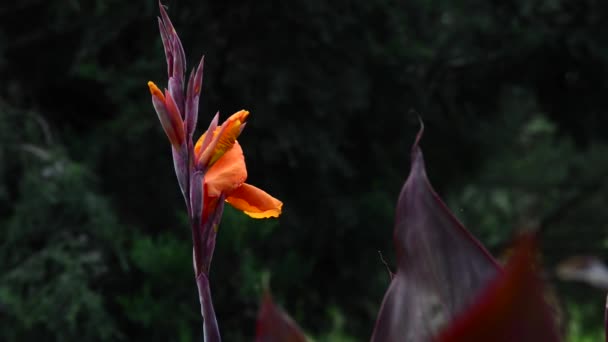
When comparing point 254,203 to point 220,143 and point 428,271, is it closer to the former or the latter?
point 220,143

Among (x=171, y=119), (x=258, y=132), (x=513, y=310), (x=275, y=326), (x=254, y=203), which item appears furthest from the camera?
(x=258, y=132)

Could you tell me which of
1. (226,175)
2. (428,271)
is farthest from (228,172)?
(428,271)

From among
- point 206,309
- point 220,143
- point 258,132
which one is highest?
point 220,143

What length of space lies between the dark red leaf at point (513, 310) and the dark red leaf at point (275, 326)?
123 mm

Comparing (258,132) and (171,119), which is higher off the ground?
(171,119)

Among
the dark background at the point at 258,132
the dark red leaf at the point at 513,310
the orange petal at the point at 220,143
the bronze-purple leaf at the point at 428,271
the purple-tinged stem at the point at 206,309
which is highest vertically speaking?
the dark red leaf at the point at 513,310

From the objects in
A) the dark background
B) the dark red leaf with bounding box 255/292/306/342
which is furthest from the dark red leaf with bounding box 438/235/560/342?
the dark background

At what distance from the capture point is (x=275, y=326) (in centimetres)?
63

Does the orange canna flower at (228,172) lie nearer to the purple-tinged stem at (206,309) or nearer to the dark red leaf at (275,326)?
the purple-tinged stem at (206,309)

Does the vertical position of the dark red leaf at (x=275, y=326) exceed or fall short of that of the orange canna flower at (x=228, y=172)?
it exceeds it

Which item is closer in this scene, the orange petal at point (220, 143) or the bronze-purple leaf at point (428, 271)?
the bronze-purple leaf at point (428, 271)

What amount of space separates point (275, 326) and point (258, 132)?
3.04 meters

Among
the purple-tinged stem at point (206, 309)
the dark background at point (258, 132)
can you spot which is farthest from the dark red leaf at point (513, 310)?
Answer: the dark background at point (258, 132)

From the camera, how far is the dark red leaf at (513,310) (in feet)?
1.64
